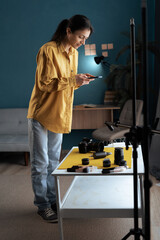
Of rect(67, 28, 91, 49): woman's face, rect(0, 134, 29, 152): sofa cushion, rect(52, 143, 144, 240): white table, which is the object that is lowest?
rect(0, 134, 29, 152): sofa cushion

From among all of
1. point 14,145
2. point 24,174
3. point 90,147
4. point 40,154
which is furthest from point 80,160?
point 14,145

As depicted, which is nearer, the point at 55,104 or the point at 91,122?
the point at 55,104

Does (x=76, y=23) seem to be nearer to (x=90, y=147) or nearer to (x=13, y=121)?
(x=90, y=147)

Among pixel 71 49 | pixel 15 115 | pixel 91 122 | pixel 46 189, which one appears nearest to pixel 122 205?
pixel 46 189

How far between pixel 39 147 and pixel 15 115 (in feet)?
8.01

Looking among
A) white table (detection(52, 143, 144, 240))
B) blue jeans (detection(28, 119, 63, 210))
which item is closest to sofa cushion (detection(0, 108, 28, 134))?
blue jeans (detection(28, 119, 63, 210))

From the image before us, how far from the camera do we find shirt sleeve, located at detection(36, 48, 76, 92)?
1.92 metres

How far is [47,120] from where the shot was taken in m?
2.05

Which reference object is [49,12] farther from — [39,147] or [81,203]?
[81,203]

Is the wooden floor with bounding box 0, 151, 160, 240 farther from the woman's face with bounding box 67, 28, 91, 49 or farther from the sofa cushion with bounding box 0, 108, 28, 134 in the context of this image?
the woman's face with bounding box 67, 28, 91, 49

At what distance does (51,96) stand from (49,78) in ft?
0.54

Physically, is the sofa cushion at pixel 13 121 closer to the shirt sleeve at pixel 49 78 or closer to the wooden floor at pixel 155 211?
the wooden floor at pixel 155 211

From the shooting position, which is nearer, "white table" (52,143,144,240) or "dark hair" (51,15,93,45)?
"white table" (52,143,144,240)

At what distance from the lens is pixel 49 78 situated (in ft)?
6.32
